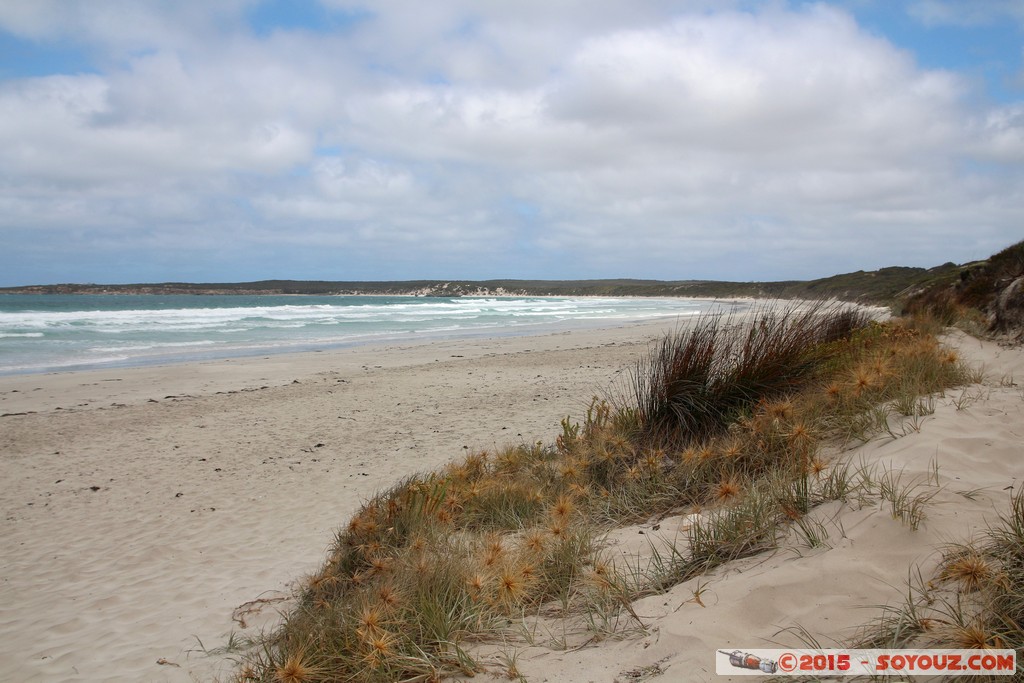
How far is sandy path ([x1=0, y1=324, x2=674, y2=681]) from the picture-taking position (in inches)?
166

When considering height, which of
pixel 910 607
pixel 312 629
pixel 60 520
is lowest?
pixel 60 520

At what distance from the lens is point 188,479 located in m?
7.38

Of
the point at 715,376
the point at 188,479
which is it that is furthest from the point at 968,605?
the point at 188,479

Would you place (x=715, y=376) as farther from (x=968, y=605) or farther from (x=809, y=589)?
(x=968, y=605)

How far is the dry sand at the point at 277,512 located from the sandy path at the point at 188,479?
0.03 metres

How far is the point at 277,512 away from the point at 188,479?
1888 millimetres

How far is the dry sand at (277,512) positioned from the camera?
103 inches

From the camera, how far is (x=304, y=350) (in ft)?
75.6

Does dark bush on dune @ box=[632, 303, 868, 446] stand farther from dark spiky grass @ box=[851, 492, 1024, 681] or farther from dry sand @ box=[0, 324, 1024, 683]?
dark spiky grass @ box=[851, 492, 1024, 681]

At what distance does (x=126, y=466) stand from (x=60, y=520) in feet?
5.92

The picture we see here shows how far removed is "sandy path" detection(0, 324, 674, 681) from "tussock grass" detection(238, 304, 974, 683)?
3.44ft

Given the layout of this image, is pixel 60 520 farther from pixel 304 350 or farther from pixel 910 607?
pixel 304 350

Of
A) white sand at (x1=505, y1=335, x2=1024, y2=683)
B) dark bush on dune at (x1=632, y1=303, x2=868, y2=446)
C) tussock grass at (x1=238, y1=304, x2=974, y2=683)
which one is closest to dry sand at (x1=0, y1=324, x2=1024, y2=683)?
white sand at (x1=505, y1=335, x2=1024, y2=683)

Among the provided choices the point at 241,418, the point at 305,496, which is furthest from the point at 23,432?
the point at 305,496
